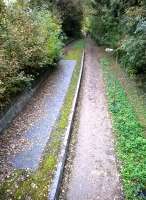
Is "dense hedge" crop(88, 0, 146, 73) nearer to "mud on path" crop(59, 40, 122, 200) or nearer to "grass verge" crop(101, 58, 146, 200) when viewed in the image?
"grass verge" crop(101, 58, 146, 200)

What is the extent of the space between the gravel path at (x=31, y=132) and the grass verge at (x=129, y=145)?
2.45m

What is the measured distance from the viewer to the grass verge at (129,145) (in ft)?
27.8

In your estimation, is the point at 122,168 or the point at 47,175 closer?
the point at 47,175

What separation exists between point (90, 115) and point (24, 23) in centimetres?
582

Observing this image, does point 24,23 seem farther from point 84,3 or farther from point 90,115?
point 84,3

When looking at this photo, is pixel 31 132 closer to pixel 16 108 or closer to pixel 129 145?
pixel 16 108

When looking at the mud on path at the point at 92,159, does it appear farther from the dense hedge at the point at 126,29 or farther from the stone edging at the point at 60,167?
the dense hedge at the point at 126,29

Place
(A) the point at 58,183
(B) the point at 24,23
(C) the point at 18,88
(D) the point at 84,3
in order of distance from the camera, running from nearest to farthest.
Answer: (A) the point at 58,183 → (C) the point at 18,88 → (B) the point at 24,23 → (D) the point at 84,3

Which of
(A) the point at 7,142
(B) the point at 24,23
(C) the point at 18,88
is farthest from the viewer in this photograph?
(B) the point at 24,23

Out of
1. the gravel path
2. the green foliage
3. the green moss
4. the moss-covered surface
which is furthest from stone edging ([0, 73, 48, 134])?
the green moss

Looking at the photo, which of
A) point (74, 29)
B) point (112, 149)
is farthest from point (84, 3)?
point (112, 149)

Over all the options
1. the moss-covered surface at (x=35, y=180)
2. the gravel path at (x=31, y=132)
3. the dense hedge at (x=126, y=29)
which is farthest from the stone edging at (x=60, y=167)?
the dense hedge at (x=126, y=29)

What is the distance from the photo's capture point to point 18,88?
13.2 metres

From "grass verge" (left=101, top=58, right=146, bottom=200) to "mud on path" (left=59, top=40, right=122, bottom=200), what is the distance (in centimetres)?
24
